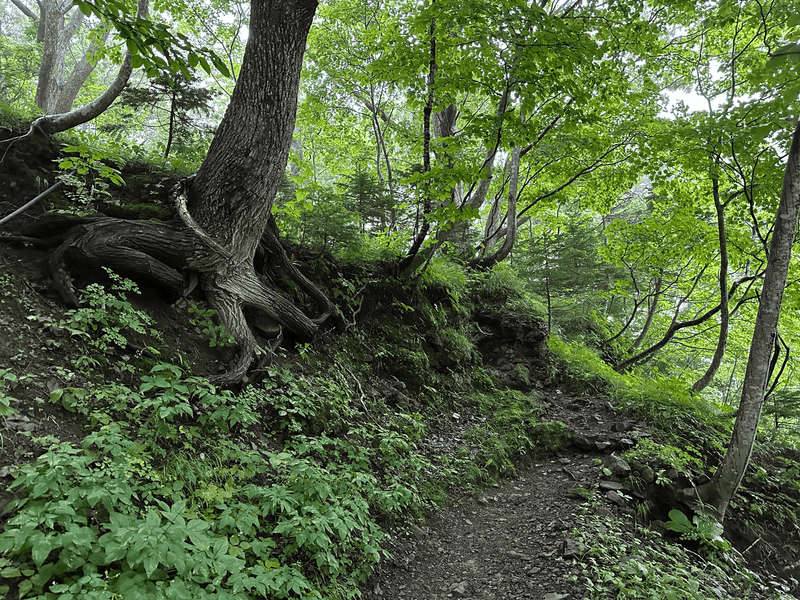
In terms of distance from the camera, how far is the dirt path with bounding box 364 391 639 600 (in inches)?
138

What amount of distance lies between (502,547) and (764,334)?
3950mm

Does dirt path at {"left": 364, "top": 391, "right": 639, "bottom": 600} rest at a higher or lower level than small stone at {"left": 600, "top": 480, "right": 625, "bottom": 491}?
lower

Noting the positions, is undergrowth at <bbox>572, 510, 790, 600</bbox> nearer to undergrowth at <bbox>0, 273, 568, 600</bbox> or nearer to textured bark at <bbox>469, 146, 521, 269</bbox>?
undergrowth at <bbox>0, 273, 568, 600</bbox>

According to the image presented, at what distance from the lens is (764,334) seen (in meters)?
4.67

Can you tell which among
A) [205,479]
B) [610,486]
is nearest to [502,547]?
[610,486]

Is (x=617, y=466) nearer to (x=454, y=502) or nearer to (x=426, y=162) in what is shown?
(x=454, y=502)

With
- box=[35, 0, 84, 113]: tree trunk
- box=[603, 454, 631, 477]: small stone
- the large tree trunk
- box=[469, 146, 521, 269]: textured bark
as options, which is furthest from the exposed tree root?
box=[35, 0, 84, 113]: tree trunk

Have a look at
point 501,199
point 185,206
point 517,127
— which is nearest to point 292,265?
point 185,206

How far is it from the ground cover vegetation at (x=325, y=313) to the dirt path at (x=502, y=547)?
0.27 m

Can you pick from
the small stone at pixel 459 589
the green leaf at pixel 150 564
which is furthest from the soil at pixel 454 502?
the green leaf at pixel 150 564

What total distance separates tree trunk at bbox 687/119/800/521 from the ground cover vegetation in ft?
0.09

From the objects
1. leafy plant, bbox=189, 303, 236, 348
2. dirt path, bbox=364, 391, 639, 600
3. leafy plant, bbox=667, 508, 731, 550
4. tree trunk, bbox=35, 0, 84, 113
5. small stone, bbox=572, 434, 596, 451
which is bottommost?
dirt path, bbox=364, 391, 639, 600

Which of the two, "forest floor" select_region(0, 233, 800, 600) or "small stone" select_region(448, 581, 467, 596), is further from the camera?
"small stone" select_region(448, 581, 467, 596)

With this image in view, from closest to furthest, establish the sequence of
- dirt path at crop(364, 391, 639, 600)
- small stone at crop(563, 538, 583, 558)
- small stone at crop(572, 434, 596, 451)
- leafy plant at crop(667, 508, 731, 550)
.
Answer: dirt path at crop(364, 391, 639, 600)
small stone at crop(563, 538, 583, 558)
leafy plant at crop(667, 508, 731, 550)
small stone at crop(572, 434, 596, 451)
